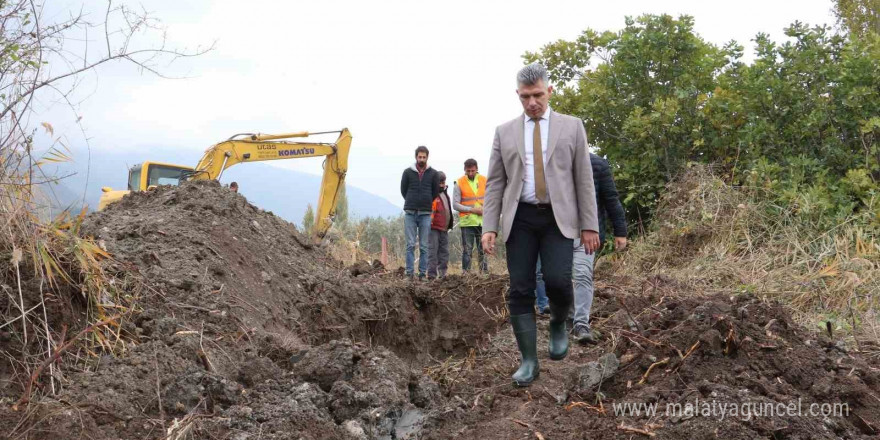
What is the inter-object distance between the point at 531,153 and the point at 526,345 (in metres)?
1.21

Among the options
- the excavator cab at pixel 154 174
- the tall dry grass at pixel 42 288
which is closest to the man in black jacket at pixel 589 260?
the tall dry grass at pixel 42 288

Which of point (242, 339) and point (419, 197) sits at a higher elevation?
point (419, 197)

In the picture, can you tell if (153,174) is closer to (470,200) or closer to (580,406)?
(470,200)

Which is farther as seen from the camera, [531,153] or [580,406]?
[531,153]

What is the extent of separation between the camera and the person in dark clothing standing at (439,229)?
→ 11727 millimetres

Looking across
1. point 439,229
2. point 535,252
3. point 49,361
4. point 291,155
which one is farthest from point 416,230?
point 49,361

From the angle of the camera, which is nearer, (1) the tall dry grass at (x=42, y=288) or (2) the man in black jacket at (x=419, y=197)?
(1) the tall dry grass at (x=42, y=288)

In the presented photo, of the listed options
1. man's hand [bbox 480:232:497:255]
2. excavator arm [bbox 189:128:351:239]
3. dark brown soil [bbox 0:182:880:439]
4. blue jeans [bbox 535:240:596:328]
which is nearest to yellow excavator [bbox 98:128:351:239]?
excavator arm [bbox 189:128:351:239]

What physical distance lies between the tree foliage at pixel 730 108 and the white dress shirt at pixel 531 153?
6323 millimetres

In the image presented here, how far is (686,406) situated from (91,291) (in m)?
3.56

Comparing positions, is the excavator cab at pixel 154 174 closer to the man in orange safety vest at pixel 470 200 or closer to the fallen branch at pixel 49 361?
the man in orange safety vest at pixel 470 200

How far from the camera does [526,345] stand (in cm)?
486

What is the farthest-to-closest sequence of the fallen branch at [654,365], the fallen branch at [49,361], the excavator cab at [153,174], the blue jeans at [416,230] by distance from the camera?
the excavator cab at [153,174], the blue jeans at [416,230], the fallen branch at [654,365], the fallen branch at [49,361]

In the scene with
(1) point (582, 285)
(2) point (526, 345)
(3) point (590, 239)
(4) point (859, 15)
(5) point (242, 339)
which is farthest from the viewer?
(4) point (859, 15)
